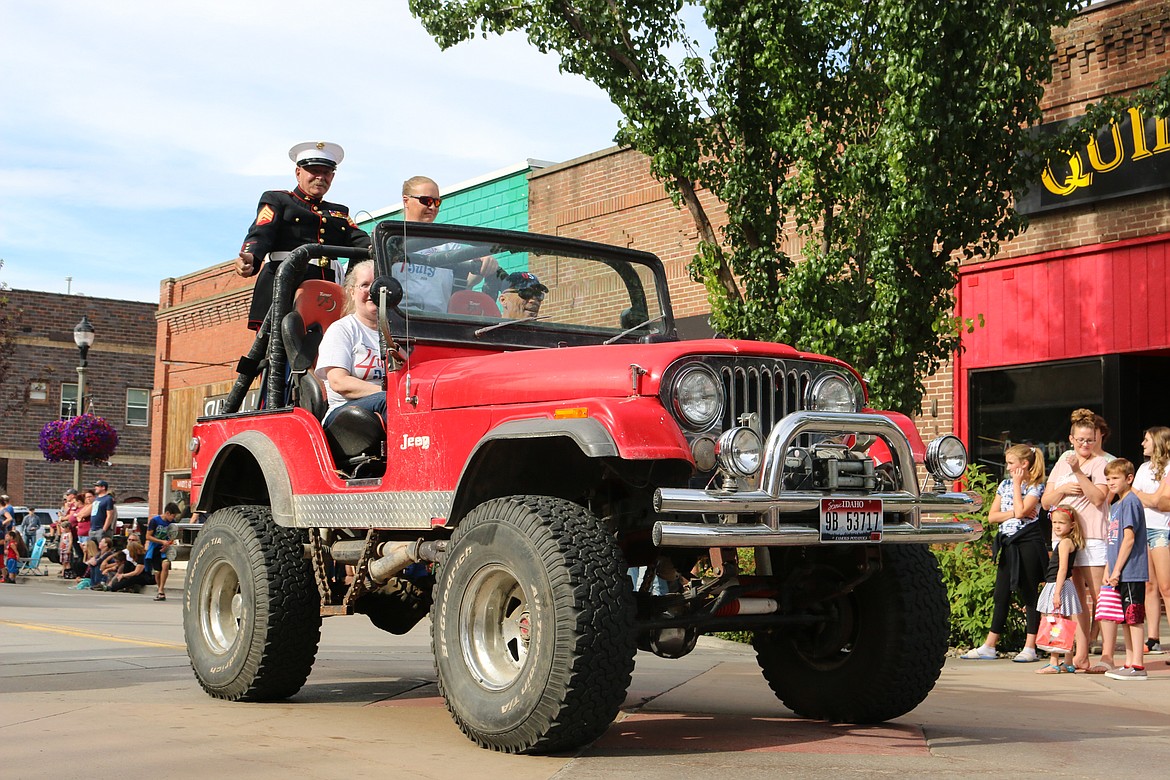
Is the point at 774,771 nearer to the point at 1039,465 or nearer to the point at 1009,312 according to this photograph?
the point at 1039,465

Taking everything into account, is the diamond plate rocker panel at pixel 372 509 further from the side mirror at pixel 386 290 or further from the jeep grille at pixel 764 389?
the jeep grille at pixel 764 389

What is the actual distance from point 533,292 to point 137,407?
43.1 m

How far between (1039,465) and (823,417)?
20.2 feet

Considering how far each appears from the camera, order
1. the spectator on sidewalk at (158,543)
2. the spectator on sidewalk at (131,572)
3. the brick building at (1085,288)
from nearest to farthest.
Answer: the brick building at (1085,288) < the spectator on sidewalk at (158,543) < the spectator on sidewalk at (131,572)

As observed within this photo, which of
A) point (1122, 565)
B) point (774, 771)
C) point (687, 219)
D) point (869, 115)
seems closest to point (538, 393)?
point (774, 771)

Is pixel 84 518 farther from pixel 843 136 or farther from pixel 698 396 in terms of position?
pixel 698 396

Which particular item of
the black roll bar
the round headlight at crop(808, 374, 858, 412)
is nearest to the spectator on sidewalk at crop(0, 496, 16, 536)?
the black roll bar

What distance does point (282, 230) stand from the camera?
28.0 feet

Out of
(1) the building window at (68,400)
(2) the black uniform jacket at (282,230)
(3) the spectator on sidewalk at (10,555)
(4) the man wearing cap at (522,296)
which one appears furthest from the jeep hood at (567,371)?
(1) the building window at (68,400)

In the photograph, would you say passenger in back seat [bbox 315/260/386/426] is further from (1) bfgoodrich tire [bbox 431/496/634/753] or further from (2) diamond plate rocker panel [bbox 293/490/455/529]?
(1) bfgoodrich tire [bbox 431/496/634/753]

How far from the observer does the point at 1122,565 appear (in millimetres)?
9930

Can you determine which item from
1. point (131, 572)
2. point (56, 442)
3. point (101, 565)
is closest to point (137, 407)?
point (56, 442)

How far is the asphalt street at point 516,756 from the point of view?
5.26 meters

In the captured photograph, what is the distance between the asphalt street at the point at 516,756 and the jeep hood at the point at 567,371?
4.78 feet
